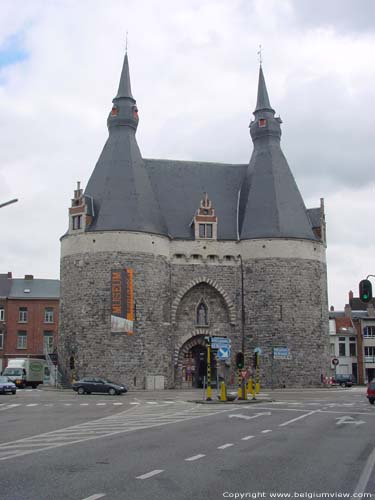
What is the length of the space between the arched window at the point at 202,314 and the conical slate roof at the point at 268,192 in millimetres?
5706

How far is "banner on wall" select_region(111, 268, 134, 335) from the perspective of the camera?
4425cm

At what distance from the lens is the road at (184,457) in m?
8.58

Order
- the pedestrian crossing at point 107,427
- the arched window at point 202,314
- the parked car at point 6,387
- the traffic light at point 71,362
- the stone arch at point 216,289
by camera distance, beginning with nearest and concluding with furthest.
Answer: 1. the pedestrian crossing at point 107,427
2. the parked car at point 6,387
3. the traffic light at point 71,362
4. the stone arch at point 216,289
5. the arched window at point 202,314

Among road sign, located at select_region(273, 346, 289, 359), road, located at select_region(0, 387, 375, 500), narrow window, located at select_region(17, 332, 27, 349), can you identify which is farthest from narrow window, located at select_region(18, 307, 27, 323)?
road, located at select_region(0, 387, 375, 500)

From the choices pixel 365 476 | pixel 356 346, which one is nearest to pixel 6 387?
pixel 365 476

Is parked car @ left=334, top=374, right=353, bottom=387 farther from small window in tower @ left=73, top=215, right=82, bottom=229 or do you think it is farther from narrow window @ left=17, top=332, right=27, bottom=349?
narrow window @ left=17, top=332, right=27, bottom=349

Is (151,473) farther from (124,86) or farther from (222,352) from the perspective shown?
(124,86)

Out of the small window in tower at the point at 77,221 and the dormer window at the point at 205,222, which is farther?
the dormer window at the point at 205,222

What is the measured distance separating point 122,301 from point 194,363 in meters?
Result: 7.73

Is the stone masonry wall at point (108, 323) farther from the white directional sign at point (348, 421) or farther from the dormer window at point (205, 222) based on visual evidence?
the white directional sign at point (348, 421)

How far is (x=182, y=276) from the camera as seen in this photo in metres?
48.0

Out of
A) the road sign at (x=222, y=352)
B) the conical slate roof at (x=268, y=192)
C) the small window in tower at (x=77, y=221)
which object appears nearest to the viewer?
the road sign at (x=222, y=352)

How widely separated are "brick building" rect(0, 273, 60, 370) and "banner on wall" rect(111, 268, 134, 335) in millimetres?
21361

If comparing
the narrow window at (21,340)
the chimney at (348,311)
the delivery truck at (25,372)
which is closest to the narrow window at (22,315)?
the narrow window at (21,340)
